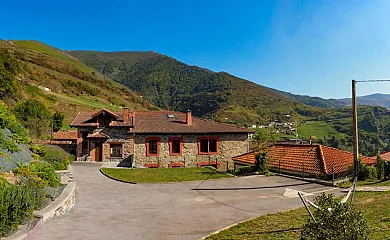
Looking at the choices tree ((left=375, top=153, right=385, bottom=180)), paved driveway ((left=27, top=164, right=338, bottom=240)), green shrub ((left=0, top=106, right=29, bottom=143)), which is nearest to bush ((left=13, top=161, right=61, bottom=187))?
paved driveway ((left=27, top=164, right=338, bottom=240))

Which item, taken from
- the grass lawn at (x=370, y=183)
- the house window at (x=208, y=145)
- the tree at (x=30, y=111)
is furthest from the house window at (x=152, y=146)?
the tree at (x=30, y=111)

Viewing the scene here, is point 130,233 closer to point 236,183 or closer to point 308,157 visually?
point 236,183

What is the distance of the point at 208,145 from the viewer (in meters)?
26.9

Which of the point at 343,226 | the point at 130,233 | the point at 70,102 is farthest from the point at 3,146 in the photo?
the point at 70,102

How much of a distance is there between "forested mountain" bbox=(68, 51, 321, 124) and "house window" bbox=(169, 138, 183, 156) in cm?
6117

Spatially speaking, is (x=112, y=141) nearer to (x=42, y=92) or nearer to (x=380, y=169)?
(x=380, y=169)

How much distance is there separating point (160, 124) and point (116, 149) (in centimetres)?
441

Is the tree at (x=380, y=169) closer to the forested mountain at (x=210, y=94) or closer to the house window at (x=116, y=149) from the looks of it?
the house window at (x=116, y=149)

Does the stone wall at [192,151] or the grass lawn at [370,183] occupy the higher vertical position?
the stone wall at [192,151]

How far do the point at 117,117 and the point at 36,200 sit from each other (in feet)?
60.2

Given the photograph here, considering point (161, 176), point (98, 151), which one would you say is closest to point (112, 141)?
point (98, 151)

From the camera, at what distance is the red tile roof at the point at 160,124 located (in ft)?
84.6

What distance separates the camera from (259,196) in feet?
41.3

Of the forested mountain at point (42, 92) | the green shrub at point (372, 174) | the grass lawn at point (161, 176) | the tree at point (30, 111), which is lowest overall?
the grass lawn at point (161, 176)
